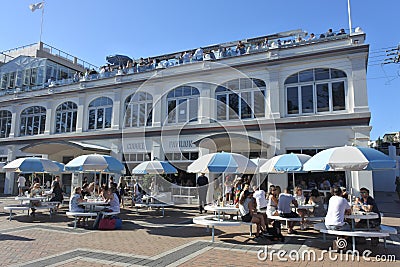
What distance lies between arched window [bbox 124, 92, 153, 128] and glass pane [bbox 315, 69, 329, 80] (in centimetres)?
1068

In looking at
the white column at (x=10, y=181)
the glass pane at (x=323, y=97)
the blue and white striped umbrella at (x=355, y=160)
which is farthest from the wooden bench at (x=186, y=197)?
the white column at (x=10, y=181)

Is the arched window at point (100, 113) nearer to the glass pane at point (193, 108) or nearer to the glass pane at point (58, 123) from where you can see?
the glass pane at point (58, 123)

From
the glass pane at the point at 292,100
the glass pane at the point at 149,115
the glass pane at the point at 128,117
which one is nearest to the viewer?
the glass pane at the point at 292,100

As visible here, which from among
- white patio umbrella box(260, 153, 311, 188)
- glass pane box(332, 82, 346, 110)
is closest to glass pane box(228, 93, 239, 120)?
glass pane box(332, 82, 346, 110)

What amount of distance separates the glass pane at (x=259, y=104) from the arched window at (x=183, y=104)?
3774mm

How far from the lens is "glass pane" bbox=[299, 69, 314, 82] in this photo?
55.3ft

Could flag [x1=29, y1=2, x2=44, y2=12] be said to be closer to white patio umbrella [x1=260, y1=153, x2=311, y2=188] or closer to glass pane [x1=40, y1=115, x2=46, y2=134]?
glass pane [x1=40, y1=115, x2=46, y2=134]

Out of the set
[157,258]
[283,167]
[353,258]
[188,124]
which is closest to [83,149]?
[188,124]

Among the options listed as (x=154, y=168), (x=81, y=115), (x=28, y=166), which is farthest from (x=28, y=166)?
(x=81, y=115)

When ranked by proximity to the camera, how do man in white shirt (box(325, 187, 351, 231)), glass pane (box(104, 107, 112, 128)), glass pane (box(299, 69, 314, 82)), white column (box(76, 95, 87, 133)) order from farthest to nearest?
1. white column (box(76, 95, 87, 133))
2. glass pane (box(104, 107, 112, 128))
3. glass pane (box(299, 69, 314, 82))
4. man in white shirt (box(325, 187, 351, 231))

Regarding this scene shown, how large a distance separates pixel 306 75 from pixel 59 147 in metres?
16.3

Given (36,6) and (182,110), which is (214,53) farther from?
(36,6)

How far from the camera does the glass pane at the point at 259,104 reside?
17.7 m

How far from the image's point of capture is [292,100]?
17.2 meters
